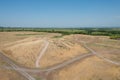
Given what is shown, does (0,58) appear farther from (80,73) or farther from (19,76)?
(80,73)

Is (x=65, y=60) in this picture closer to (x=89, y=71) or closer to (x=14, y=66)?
(x=89, y=71)

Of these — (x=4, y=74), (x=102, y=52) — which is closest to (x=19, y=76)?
(x=4, y=74)

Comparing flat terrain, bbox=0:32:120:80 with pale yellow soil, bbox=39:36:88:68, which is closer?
flat terrain, bbox=0:32:120:80

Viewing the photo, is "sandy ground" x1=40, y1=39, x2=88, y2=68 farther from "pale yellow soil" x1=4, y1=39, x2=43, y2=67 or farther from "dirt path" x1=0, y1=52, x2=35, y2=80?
"dirt path" x1=0, y1=52, x2=35, y2=80

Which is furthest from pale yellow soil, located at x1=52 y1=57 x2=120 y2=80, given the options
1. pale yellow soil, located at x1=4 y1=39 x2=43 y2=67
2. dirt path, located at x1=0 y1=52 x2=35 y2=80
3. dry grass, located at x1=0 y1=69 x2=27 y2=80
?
pale yellow soil, located at x1=4 y1=39 x2=43 y2=67

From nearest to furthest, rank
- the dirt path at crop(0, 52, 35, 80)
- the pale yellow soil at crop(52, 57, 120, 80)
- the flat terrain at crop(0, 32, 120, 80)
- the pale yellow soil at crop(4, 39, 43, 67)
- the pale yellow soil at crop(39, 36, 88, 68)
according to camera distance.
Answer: the pale yellow soil at crop(52, 57, 120, 80)
the dirt path at crop(0, 52, 35, 80)
the flat terrain at crop(0, 32, 120, 80)
the pale yellow soil at crop(39, 36, 88, 68)
the pale yellow soil at crop(4, 39, 43, 67)

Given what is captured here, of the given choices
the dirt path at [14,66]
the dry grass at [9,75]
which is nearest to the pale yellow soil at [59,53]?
the dirt path at [14,66]

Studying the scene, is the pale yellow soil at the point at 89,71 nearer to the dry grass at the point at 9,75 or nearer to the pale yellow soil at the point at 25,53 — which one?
the dry grass at the point at 9,75

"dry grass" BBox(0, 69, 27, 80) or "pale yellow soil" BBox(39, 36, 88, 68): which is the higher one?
"pale yellow soil" BBox(39, 36, 88, 68)
